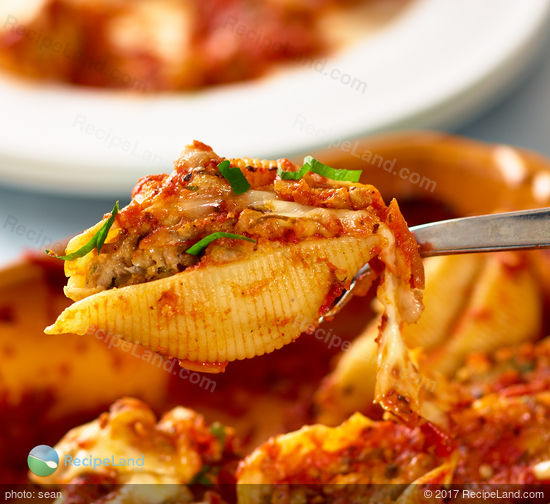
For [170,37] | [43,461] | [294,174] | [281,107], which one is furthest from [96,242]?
[170,37]

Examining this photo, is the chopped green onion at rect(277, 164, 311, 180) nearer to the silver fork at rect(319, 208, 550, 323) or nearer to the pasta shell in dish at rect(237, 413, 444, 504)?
the silver fork at rect(319, 208, 550, 323)

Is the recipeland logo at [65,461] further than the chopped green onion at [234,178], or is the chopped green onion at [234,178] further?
the recipeland logo at [65,461]

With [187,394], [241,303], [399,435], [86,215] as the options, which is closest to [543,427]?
[399,435]

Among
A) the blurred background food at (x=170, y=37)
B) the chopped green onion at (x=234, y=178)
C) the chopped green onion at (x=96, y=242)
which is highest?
the blurred background food at (x=170, y=37)

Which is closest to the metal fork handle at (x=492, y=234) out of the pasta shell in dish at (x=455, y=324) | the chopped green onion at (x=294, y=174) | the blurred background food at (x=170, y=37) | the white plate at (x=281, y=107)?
the chopped green onion at (x=294, y=174)

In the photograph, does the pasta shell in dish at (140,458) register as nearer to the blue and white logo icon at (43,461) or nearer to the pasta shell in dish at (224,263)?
the blue and white logo icon at (43,461)

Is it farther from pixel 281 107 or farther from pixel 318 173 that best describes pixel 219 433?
pixel 281 107

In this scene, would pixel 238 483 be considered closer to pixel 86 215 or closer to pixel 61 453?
pixel 61 453
